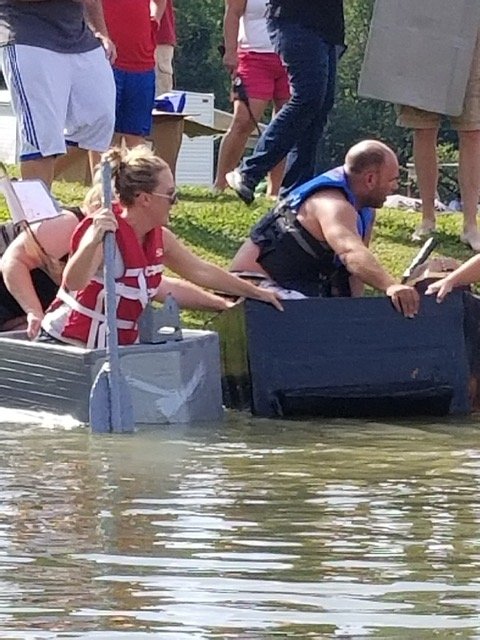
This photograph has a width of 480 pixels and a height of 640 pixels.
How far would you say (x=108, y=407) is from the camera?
7.01m

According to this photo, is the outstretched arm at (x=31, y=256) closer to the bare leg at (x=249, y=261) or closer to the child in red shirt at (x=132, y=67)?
the bare leg at (x=249, y=261)

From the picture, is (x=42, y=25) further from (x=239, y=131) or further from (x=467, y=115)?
(x=239, y=131)

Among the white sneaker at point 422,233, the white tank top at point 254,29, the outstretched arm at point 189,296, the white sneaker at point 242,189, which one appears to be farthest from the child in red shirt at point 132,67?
the outstretched arm at point 189,296

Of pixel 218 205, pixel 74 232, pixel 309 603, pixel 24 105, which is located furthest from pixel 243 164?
pixel 309 603

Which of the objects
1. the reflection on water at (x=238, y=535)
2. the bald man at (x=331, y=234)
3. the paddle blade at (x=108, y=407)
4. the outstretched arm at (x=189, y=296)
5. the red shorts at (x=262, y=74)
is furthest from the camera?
the red shorts at (x=262, y=74)

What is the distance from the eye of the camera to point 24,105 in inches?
329

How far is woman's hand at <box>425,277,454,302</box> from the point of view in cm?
780

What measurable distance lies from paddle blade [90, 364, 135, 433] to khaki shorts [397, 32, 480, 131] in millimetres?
3196

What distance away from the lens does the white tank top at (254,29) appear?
1069 centimetres

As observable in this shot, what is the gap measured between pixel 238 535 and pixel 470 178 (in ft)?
16.6

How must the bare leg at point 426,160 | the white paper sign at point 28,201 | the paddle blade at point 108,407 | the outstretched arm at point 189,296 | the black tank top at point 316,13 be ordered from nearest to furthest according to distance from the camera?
1. the paddle blade at point 108,407
2. the white paper sign at point 28,201
3. the outstretched arm at point 189,296
4. the black tank top at point 316,13
5. the bare leg at point 426,160

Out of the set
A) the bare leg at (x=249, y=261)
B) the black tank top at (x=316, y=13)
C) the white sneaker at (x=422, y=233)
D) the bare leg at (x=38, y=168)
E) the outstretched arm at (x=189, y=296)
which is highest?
the black tank top at (x=316, y=13)

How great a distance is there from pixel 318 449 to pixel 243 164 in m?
3.76

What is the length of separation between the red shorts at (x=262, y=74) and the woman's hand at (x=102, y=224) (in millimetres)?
3868
